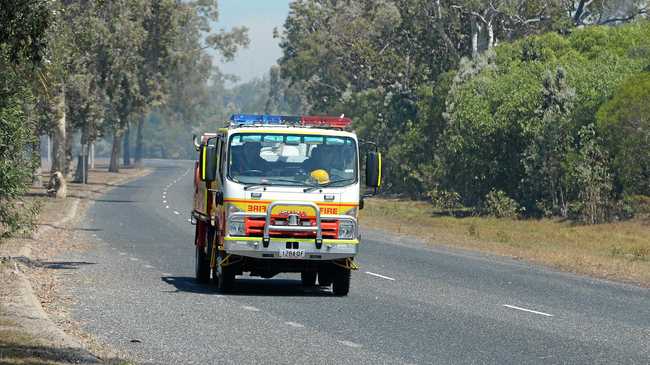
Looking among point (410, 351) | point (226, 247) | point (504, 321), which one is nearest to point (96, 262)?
point (226, 247)

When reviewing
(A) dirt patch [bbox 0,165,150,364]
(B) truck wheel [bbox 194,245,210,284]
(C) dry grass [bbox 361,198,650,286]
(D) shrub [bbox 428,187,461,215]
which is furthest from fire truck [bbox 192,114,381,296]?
(D) shrub [bbox 428,187,461,215]

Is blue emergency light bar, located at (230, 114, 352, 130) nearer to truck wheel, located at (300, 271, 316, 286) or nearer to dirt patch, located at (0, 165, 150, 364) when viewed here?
truck wheel, located at (300, 271, 316, 286)

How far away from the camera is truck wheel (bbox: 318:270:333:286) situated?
817 inches

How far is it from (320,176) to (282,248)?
4.19 feet

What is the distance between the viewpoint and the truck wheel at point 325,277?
68.1 ft

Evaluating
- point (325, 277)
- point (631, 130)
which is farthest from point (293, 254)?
point (631, 130)

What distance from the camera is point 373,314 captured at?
17953 millimetres

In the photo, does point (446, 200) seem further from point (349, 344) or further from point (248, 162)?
point (349, 344)

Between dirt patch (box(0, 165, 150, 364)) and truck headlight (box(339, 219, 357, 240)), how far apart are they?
13.3 ft

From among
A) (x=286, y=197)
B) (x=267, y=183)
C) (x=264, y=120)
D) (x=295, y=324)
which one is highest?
(x=264, y=120)

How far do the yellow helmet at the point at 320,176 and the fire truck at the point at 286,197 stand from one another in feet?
0.05

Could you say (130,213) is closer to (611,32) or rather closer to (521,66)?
(521,66)

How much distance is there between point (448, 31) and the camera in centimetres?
7731

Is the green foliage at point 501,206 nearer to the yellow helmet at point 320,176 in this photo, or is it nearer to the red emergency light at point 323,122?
the red emergency light at point 323,122
